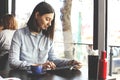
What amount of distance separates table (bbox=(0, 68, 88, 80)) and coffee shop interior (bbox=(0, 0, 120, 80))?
481 millimetres

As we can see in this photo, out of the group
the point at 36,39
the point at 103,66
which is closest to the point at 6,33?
the point at 36,39

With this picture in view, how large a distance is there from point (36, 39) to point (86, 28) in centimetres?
136

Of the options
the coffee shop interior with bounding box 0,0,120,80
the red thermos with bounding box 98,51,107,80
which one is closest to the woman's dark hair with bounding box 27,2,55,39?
the coffee shop interior with bounding box 0,0,120,80

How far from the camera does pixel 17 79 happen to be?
58.6 inches

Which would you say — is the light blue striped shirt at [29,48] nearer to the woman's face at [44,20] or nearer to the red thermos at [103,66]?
the woman's face at [44,20]

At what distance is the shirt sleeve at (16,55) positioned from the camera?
6.23 feet

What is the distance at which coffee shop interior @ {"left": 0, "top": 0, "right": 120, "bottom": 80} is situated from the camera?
2863 millimetres

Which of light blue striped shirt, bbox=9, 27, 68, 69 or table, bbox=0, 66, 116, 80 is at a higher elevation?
light blue striped shirt, bbox=9, 27, 68, 69

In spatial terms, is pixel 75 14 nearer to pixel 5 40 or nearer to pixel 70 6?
pixel 70 6

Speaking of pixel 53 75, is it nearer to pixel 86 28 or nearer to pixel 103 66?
pixel 103 66

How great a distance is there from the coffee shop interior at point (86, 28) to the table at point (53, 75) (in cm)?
48

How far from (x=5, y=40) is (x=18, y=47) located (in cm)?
148

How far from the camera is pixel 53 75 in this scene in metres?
1.70

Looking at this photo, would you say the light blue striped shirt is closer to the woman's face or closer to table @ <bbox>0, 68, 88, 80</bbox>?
the woman's face
